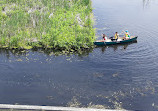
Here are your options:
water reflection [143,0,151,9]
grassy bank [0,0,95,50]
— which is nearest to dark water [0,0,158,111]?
grassy bank [0,0,95,50]

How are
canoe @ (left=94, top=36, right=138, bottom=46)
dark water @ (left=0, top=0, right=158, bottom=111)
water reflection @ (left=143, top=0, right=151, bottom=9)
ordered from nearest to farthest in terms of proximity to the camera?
dark water @ (left=0, top=0, right=158, bottom=111), canoe @ (left=94, top=36, right=138, bottom=46), water reflection @ (left=143, top=0, right=151, bottom=9)

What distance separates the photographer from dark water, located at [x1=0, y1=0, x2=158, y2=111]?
65.0 ft

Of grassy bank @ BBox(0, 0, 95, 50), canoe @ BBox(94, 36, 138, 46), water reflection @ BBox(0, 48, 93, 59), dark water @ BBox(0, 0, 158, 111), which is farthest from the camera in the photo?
canoe @ BBox(94, 36, 138, 46)

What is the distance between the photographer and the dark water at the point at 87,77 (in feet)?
65.0

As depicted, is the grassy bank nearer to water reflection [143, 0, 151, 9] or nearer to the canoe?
the canoe

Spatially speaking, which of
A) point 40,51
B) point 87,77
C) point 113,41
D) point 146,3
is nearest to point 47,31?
point 40,51

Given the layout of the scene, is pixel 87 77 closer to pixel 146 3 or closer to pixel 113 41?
pixel 113 41

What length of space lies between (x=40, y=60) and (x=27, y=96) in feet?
26.3

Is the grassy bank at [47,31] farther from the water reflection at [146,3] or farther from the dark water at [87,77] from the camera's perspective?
the water reflection at [146,3]

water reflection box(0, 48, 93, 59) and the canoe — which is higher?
the canoe

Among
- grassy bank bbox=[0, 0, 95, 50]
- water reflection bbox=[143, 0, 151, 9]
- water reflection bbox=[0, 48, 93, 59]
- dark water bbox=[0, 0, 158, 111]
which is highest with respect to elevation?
water reflection bbox=[143, 0, 151, 9]

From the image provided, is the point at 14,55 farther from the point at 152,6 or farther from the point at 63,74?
the point at 152,6

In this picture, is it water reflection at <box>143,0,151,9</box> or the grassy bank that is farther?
water reflection at <box>143,0,151,9</box>

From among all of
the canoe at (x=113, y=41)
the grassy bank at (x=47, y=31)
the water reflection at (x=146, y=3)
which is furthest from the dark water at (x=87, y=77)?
the water reflection at (x=146, y=3)
